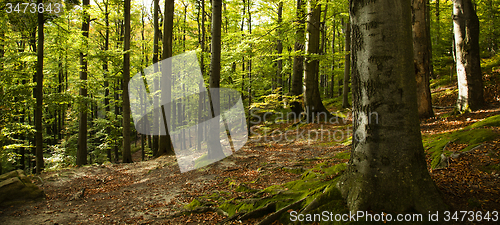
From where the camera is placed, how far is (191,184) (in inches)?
253

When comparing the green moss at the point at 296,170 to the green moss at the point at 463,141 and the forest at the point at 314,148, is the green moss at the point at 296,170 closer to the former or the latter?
the forest at the point at 314,148

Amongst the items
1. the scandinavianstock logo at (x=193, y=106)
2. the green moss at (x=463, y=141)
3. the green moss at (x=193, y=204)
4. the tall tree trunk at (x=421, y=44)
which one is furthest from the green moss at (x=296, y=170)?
the tall tree trunk at (x=421, y=44)

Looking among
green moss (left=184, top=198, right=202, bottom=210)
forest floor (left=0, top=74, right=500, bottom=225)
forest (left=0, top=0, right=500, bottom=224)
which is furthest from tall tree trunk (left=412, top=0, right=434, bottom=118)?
green moss (left=184, top=198, right=202, bottom=210)

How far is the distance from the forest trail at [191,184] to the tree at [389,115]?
2.00 feet

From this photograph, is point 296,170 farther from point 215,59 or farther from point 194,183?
point 215,59

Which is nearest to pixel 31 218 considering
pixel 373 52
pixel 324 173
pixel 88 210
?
pixel 88 210

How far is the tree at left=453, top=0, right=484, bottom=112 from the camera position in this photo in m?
6.82

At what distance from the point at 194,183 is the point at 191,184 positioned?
0.08 meters

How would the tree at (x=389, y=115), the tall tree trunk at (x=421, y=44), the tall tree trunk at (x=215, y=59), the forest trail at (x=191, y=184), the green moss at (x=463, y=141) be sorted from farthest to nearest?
the tall tree trunk at (x=215, y=59)
the tall tree trunk at (x=421, y=44)
the green moss at (x=463, y=141)
the forest trail at (x=191, y=184)
the tree at (x=389, y=115)

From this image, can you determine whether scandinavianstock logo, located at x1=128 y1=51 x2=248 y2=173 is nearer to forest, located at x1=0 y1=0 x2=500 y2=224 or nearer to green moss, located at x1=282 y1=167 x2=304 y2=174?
forest, located at x1=0 y1=0 x2=500 y2=224

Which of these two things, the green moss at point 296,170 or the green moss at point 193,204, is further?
the green moss at point 296,170

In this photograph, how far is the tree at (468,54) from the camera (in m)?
6.82

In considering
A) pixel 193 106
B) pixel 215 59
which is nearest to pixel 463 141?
pixel 215 59

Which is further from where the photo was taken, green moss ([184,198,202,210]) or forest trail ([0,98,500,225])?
green moss ([184,198,202,210])
